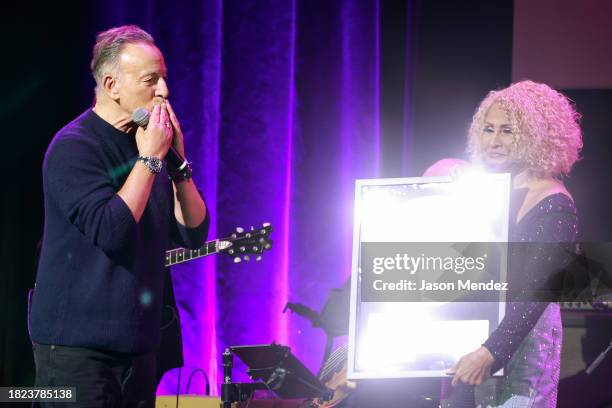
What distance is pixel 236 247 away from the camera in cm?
323

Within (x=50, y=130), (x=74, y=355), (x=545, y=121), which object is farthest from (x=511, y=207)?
(x=50, y=130)

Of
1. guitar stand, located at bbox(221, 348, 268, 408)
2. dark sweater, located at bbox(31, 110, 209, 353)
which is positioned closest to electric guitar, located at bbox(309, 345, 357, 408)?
guitar stand, located at bbox(221, 348, 268, 408)

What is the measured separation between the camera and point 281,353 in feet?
8.97

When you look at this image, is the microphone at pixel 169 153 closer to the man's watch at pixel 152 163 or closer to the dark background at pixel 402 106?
the man's watch at pixel 152 163

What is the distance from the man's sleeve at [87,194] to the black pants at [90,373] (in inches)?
9.4

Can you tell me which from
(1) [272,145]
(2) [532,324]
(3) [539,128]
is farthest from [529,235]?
(1) [272,145]

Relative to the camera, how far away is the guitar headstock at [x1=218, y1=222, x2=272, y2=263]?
10.6ft

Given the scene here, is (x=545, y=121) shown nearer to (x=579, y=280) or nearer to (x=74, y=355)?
(x=579, y=280)

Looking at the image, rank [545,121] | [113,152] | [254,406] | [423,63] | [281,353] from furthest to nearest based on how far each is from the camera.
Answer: [423,63]
[254,406]
[281,353]
[545,121]
[113,152]

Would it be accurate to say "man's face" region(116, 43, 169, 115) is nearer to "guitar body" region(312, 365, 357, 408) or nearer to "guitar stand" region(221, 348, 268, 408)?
"guitar stand" region(221, 348, 268, 408)

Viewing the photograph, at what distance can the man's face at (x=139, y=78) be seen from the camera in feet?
6.22

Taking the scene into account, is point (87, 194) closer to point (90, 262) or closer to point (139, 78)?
point (90, 262)

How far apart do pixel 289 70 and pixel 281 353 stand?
1.61m

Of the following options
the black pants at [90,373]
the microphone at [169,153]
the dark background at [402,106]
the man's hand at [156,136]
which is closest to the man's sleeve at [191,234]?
the microphone at [169,153]
